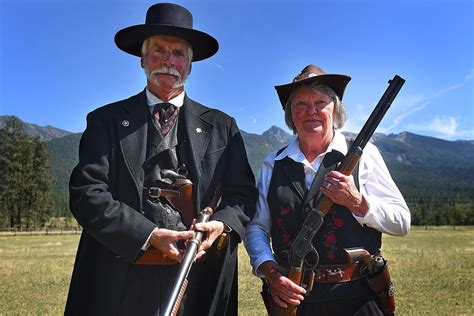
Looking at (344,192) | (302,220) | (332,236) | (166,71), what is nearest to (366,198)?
(344,192)

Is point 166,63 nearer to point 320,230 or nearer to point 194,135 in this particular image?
point 194,135

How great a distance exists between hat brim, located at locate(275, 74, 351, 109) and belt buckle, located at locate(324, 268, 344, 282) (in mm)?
1604

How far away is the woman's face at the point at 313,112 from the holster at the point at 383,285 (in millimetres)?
1211

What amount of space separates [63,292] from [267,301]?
12704 millimetres

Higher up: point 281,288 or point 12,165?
point 281,288

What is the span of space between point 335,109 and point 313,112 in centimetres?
32

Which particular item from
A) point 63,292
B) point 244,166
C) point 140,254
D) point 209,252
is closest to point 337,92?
point 244,166

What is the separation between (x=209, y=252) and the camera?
13.7 feet

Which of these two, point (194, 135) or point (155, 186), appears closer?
point (155, 186)

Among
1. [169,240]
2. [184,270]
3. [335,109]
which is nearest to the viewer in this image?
[184,270]

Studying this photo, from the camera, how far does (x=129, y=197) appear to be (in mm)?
3957

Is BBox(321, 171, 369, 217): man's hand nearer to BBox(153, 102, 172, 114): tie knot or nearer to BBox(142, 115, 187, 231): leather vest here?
BBox(142, 115, 187, 231): leather vest

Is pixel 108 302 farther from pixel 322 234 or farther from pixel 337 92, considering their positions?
pixel 337 92

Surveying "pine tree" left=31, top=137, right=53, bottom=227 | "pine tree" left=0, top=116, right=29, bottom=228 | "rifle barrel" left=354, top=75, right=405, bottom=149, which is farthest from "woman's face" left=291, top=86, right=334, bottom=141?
"pine tree" left=31, top=137, right=53, bottom=227
